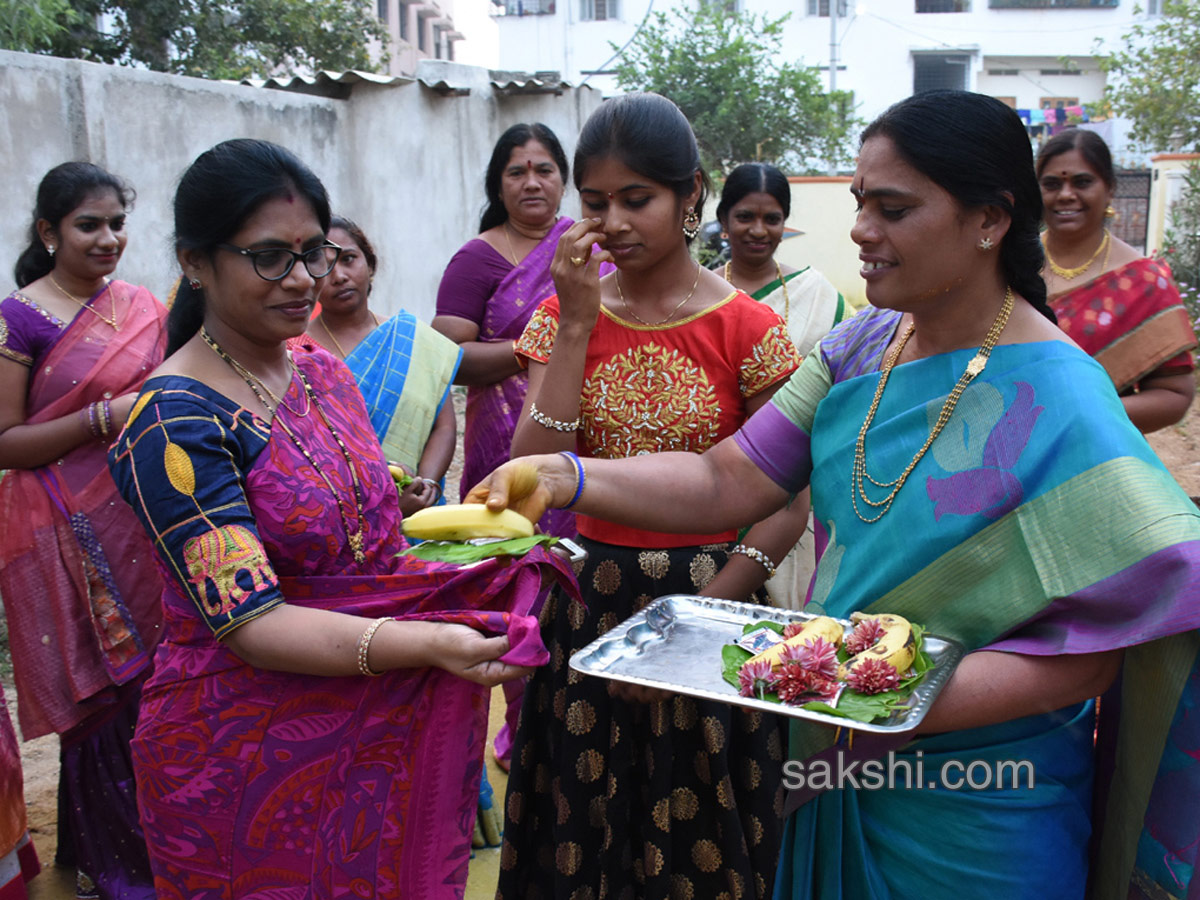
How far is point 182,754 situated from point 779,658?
123cm

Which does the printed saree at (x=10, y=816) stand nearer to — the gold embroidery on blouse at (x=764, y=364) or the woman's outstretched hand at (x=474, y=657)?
the woman's outstretched hand at (x=474, y=657)

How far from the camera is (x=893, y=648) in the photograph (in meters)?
1.70

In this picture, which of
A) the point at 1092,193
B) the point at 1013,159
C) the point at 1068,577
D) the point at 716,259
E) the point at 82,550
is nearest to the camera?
the point at 1068,577

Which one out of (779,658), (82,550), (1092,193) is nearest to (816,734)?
(779,658)

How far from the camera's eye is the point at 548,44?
35500mm

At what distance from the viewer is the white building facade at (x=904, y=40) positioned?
35.4 metres

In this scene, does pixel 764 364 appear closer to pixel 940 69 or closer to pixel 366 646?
pixel 366 646

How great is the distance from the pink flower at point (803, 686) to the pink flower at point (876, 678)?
0.04 meters

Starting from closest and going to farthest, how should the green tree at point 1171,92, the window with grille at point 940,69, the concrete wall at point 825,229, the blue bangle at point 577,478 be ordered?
the blue bangle at point 577,478 → the green tree at point 1171,92 → the concrete wall at point 825,229 → the window with grille at point 940,69

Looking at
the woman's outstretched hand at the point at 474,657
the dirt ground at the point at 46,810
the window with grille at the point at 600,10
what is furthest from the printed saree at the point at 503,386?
the window with grille at the point at 600,10

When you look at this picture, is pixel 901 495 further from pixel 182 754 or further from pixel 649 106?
pixel 182 754

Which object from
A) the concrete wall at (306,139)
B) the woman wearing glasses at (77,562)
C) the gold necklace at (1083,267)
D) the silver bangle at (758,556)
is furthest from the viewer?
the concrete wall at (306,139)

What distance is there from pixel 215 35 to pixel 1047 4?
32547 millimetres

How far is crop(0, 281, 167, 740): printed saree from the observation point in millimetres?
3562
